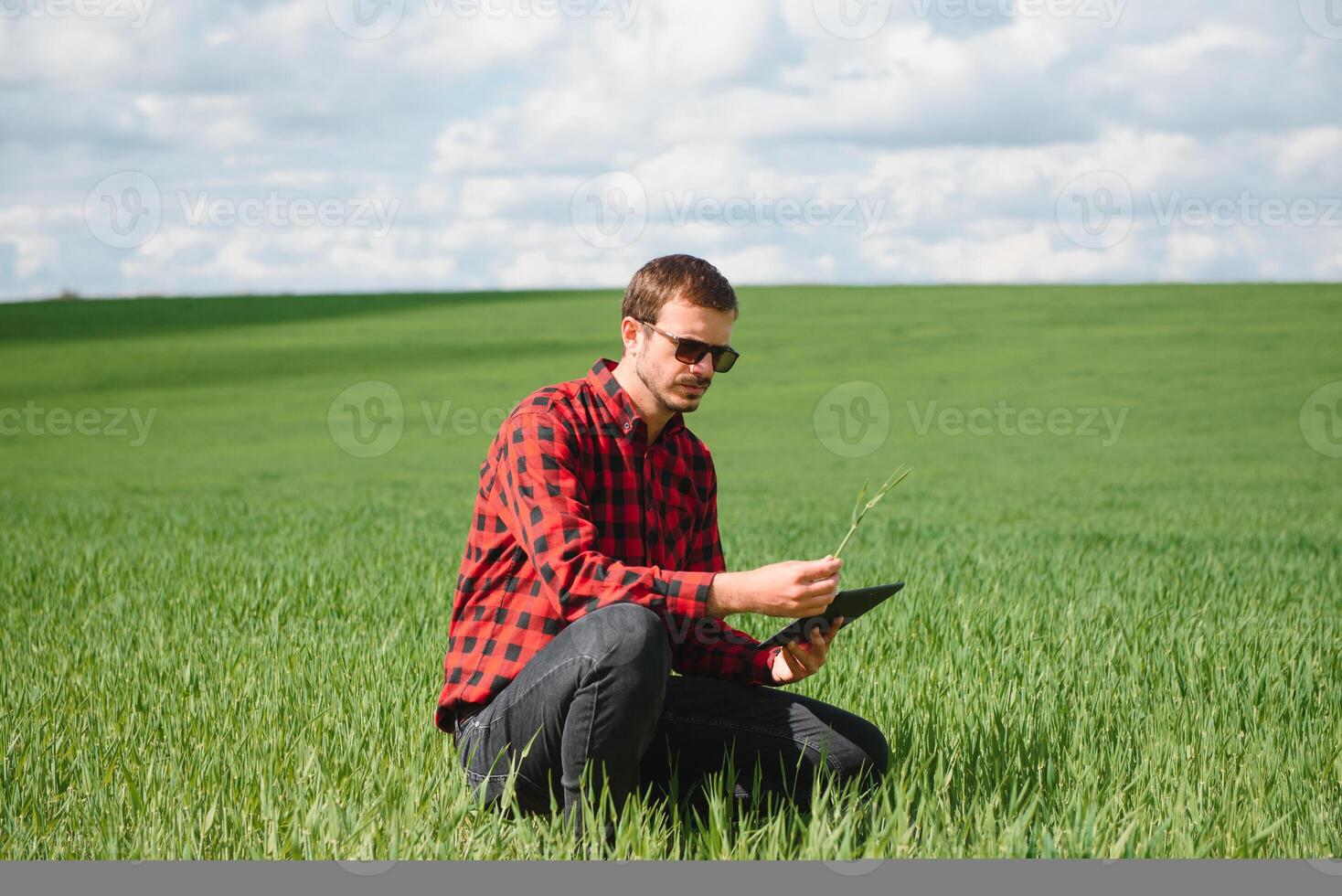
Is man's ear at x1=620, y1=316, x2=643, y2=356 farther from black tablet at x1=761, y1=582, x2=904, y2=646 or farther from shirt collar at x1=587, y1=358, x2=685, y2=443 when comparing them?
black tablet at x1=761, y1=582, x2=904, y2=646

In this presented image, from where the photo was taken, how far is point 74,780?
3850mm

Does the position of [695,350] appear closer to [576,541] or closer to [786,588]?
[576,541]

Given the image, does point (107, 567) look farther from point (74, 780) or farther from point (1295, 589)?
point (1295, 589)

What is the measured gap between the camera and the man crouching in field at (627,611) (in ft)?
10.0

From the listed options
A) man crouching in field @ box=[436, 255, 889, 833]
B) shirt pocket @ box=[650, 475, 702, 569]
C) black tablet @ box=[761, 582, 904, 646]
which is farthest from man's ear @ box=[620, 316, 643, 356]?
black tablet @ box=[761, 582, 904, 646]

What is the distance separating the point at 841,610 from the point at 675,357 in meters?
0.81

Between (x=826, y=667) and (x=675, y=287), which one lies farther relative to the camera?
(x=826, y=667)

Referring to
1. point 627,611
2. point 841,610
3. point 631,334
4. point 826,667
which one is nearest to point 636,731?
point 627,611

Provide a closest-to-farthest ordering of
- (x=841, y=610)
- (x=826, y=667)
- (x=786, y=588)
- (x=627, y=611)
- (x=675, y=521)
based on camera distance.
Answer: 1. (x=786, y=588)
2. (x=627, y=611)
3. (x=841, y=610)
4. (x=675, y=521)
5. (x=826, y=667)

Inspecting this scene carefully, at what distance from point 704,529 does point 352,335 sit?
39.5 metres

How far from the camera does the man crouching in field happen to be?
3.05 meters

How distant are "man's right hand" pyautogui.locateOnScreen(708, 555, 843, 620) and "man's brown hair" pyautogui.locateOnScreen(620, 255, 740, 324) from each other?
2.58 ft

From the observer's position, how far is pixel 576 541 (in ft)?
10.3

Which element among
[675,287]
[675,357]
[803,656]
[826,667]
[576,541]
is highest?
[675,287]
